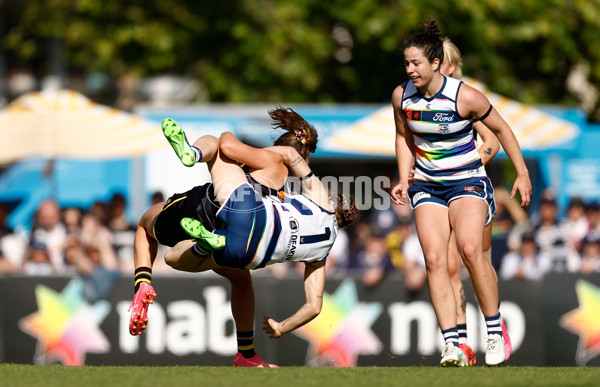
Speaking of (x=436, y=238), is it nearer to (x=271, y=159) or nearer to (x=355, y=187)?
(x=271, y=159)

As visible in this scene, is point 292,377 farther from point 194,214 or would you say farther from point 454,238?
point 454,238

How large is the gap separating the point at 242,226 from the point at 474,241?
4.96 feet

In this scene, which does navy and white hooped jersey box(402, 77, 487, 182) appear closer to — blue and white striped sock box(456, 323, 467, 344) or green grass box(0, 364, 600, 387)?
blue and white striped sock box(456, 323, 467, 344)

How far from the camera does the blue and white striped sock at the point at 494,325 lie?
6480mm

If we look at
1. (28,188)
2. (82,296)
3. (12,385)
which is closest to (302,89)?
(28,188)

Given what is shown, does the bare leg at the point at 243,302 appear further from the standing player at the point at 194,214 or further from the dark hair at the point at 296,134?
the dark hair at the point at 296,134

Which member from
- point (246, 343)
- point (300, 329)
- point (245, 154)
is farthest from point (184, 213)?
point (300, 329)

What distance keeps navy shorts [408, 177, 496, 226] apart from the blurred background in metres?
3.27

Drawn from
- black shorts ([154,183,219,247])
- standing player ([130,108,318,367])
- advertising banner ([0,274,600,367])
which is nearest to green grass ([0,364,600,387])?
standing player ([130,108,318,367])

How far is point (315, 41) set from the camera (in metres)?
15.9

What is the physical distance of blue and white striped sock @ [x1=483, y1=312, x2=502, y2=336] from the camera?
21.3 ft

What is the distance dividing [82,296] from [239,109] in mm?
4776

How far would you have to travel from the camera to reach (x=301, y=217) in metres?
6.15

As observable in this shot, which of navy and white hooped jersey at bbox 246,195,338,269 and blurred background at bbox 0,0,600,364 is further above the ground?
blurred background at bbox 0,0,600,364
